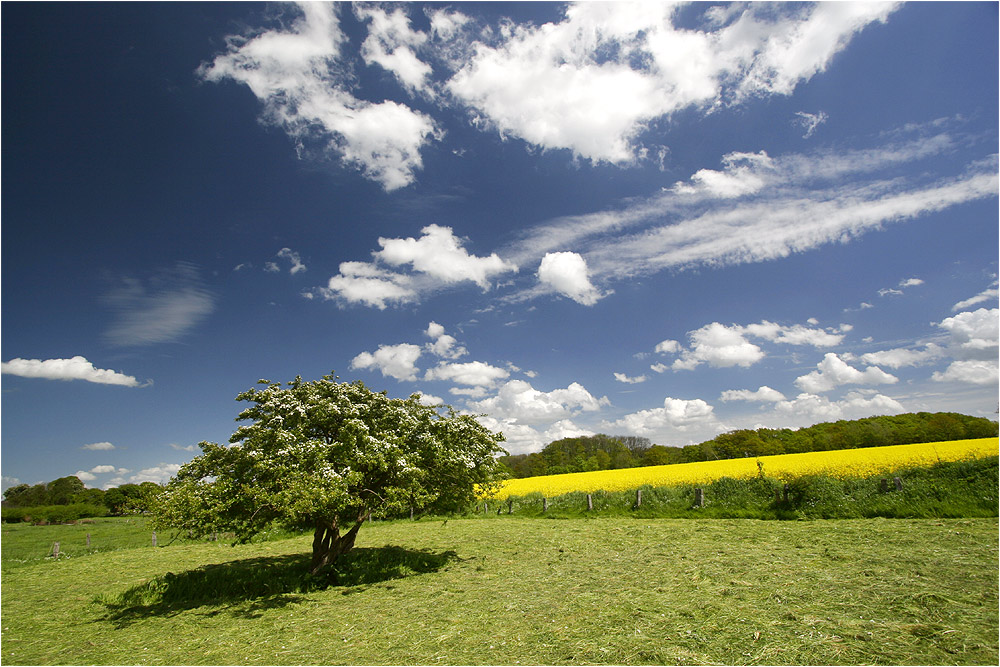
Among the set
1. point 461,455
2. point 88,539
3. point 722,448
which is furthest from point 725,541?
point 722,448

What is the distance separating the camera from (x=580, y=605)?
9.10 meters

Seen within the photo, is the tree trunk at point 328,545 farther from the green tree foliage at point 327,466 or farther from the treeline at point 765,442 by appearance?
the treeline at point 765,442

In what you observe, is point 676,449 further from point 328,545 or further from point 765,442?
point 328,545

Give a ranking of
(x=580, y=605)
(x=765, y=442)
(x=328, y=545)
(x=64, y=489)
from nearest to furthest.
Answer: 1. (x=580, y=605)
2. (x=328, y=545)
3. (x=765, y=442)
4. (x=64, y=489)

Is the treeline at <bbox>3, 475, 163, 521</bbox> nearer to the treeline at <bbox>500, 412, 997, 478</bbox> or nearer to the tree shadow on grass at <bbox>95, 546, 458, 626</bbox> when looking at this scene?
the tree shadow on grass at <bbox>95, 546, 458, 626</bbox>

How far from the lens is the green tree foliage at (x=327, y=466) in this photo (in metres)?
10.6

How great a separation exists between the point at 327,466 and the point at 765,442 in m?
78.8

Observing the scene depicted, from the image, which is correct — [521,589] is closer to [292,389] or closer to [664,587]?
[664,587]

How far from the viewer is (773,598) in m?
8.52

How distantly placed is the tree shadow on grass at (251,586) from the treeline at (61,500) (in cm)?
3724

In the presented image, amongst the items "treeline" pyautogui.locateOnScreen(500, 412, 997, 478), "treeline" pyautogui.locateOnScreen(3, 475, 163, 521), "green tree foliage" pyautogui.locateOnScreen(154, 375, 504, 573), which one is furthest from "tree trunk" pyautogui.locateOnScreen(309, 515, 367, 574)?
"treeline" pyautogui.locateOnScreen(500, 412, 997, 478)

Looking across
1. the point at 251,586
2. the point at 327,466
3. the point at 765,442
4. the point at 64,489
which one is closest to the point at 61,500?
the point at 64,489

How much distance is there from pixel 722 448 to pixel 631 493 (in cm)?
5933

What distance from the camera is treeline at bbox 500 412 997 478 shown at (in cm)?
4781
